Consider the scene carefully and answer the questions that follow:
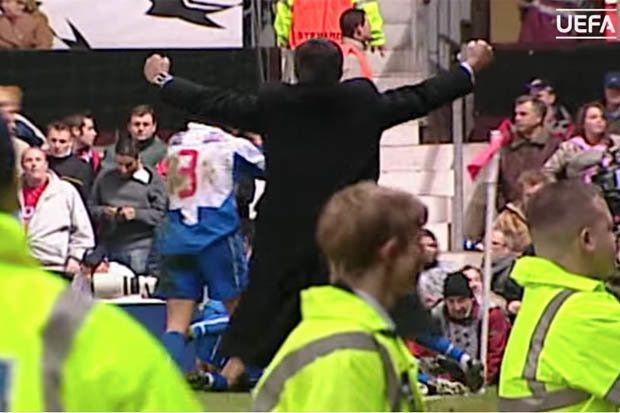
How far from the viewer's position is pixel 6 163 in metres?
2.97

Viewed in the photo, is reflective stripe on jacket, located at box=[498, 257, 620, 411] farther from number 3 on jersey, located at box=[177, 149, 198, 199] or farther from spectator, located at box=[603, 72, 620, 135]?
spectator, located at box=[603, 72, 620, 135]

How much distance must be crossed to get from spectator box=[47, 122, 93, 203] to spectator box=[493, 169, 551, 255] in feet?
8.52

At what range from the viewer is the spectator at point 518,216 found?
11664 mm

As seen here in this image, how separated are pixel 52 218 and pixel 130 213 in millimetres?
517

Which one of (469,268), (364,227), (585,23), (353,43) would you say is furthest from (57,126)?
(364,227)

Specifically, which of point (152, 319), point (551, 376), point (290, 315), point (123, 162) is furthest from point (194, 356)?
point (551, 376)

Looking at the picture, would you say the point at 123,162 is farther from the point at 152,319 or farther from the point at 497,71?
the point at 497,71

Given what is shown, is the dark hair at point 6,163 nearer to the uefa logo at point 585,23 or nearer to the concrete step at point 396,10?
the uefa logo at point 585,23

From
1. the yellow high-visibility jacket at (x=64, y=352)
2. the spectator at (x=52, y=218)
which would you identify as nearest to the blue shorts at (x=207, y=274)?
the spectator at (x=52, y=218)

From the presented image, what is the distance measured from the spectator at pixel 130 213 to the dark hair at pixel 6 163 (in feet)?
28.0

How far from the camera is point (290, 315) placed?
784cm

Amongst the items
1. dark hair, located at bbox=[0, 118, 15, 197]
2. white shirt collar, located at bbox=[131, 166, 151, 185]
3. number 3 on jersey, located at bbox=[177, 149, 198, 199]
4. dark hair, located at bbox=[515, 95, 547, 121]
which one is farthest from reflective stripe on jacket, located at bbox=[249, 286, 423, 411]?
dark hair, located at bbox=[515, 95, 547, 121]

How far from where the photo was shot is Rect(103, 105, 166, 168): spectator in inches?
465

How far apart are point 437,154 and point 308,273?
21.5 feet
